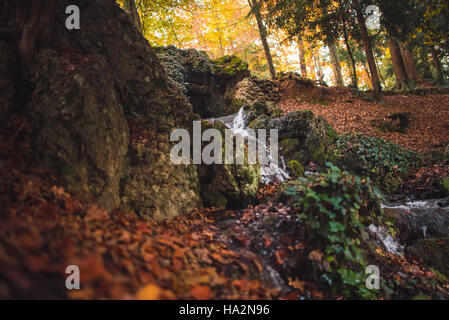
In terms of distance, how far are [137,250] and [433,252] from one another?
582 cm

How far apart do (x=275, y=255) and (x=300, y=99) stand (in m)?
11.7

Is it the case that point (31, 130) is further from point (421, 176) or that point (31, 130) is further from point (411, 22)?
point (411, 22)

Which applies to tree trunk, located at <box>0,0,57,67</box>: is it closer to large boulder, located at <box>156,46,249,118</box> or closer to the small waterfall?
the small waterfall

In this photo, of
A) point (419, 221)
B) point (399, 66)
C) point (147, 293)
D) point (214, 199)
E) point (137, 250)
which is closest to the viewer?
point (147, 293)

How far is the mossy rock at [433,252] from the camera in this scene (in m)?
4.65

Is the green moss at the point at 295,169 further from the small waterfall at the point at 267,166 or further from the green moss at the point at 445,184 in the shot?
the green moss at the point at 445,184

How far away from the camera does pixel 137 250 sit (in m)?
2.45

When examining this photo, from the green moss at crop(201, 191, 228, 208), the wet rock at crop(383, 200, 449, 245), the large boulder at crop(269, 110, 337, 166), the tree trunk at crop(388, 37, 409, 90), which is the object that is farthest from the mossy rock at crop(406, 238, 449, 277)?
the tree trunk at crop(388, 37, 409, 90)

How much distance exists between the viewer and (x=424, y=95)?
42.1 feet

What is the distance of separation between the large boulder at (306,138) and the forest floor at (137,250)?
4.15 metres

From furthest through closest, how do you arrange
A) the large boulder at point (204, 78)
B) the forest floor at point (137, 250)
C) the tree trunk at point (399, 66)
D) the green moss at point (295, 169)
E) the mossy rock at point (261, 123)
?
the tree trunk at point (399, 66), the large boulder at point (204, 78), the mossy rock at point (261, 123), the green moss at point (295, 169), the forest floor at point (137, 250)

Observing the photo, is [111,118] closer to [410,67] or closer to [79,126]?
[79,126]

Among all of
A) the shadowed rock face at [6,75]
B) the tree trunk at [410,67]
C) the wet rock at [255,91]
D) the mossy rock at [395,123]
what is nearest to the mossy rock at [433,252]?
the mossy rock at [395,123]

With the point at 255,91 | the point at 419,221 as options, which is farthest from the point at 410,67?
the point at 419,221
